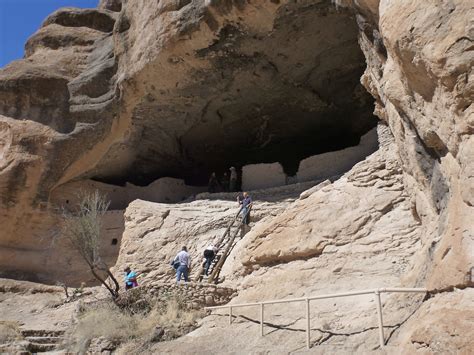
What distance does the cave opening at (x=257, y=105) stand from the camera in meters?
10.6

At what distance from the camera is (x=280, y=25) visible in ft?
32.9

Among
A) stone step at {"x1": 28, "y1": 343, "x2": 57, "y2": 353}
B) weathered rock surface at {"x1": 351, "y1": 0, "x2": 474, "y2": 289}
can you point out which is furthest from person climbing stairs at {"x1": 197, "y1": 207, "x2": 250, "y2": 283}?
weathered rock surface at {"x1": 351, "y1": 0, "x2": 474, "y2": 289}

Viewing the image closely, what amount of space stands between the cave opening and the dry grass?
5.99 m

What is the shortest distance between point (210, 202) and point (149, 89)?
128 inches

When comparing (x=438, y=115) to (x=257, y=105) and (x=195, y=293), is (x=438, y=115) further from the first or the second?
(x=257, y=105)

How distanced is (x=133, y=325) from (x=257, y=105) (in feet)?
25.7

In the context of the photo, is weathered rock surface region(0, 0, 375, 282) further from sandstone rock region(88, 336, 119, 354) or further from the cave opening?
sandstone rock region(88, 336, 119, 354)

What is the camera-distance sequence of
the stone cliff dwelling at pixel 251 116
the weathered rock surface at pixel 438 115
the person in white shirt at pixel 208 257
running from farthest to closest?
the stone cliff dwelling at pixel 251 116, the person in white shirt at pixel 208 257, the weathered rock surface at pixel 438 115

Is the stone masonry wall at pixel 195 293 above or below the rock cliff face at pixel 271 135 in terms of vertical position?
below

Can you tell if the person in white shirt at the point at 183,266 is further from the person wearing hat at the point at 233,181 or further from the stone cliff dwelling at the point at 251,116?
the person wearing hat at the point at 233,181

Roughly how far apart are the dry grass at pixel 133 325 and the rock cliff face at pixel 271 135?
0.42m

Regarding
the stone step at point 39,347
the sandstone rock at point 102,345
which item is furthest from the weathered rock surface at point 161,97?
the sandstone rock at point 102,345

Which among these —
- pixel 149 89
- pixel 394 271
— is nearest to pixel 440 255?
pixel 394 271

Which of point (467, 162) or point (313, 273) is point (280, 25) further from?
point (467, 162)
